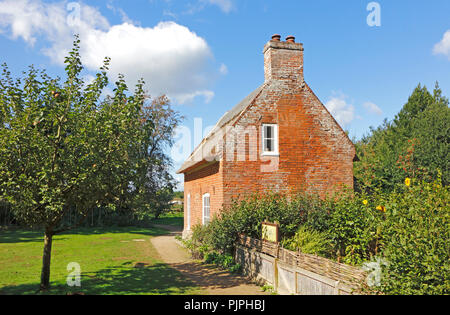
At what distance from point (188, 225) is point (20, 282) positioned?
11.3 m

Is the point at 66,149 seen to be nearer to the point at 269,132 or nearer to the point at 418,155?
the point at 269,132

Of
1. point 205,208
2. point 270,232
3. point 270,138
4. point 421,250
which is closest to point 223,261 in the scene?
point 270,232

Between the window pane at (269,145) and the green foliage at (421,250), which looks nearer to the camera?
the green foliage at (421,250)

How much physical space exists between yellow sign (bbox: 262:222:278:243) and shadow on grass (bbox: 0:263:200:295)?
2.65 m

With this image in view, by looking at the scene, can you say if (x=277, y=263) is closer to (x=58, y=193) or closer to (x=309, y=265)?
(x=309, y=265)

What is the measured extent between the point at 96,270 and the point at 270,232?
6.27 m

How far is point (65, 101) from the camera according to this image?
8.53 m

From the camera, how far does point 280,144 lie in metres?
13.6

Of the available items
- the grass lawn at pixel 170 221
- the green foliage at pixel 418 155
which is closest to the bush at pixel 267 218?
the green foliage at pixel 418 155

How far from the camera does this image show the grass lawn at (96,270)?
Answer: 29.2 ft

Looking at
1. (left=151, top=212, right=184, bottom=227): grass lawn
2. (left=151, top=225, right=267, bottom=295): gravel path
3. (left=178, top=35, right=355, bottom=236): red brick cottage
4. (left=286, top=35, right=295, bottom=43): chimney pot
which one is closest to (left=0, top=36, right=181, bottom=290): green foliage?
(left=151, top=225, right=267, bottom=295): gravel path

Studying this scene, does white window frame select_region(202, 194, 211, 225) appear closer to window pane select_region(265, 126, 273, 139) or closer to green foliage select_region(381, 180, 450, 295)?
window pane select_region(265, 126, 273, 139)

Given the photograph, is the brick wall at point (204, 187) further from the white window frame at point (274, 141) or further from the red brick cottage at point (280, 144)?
the white window frame at point (274, 141)

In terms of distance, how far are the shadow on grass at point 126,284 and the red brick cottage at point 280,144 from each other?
3.67 meters
